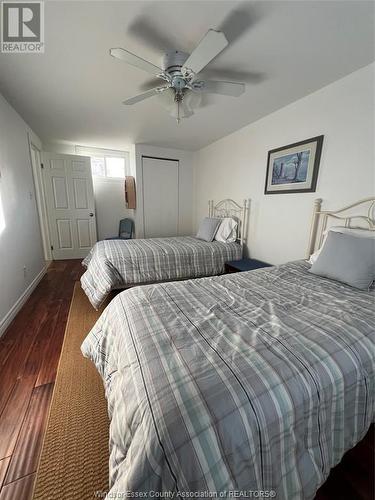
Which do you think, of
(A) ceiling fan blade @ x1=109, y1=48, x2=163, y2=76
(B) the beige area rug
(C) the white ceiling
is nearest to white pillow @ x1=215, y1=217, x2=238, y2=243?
(C) the white ceiling

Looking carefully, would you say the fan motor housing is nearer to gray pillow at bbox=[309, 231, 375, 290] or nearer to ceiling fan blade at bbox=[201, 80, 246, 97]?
ceiling fan blade at bbox=[201, 80, 246, 97]

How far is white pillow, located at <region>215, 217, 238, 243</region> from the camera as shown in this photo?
3.25 meters

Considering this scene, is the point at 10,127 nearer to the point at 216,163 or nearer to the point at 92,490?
the point at 216,163

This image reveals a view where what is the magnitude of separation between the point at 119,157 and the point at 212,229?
3.10 metres

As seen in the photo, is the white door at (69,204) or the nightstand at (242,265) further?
the white door at (69,204)

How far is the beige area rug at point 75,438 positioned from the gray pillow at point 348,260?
1878 mm

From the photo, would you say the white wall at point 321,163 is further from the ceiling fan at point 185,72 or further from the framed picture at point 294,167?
the ceiling fan at point 185,72

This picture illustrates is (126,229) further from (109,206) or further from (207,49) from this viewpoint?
(207,49)

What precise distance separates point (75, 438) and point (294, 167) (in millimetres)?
2959

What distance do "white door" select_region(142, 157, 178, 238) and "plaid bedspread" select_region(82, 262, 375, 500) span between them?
11.3ft

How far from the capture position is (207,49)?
1245mm

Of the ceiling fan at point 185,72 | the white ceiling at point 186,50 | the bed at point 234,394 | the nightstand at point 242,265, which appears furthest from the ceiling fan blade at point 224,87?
the nightstand at point 242,265

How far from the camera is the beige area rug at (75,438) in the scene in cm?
95

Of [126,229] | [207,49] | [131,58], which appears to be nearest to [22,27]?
[131,58]
